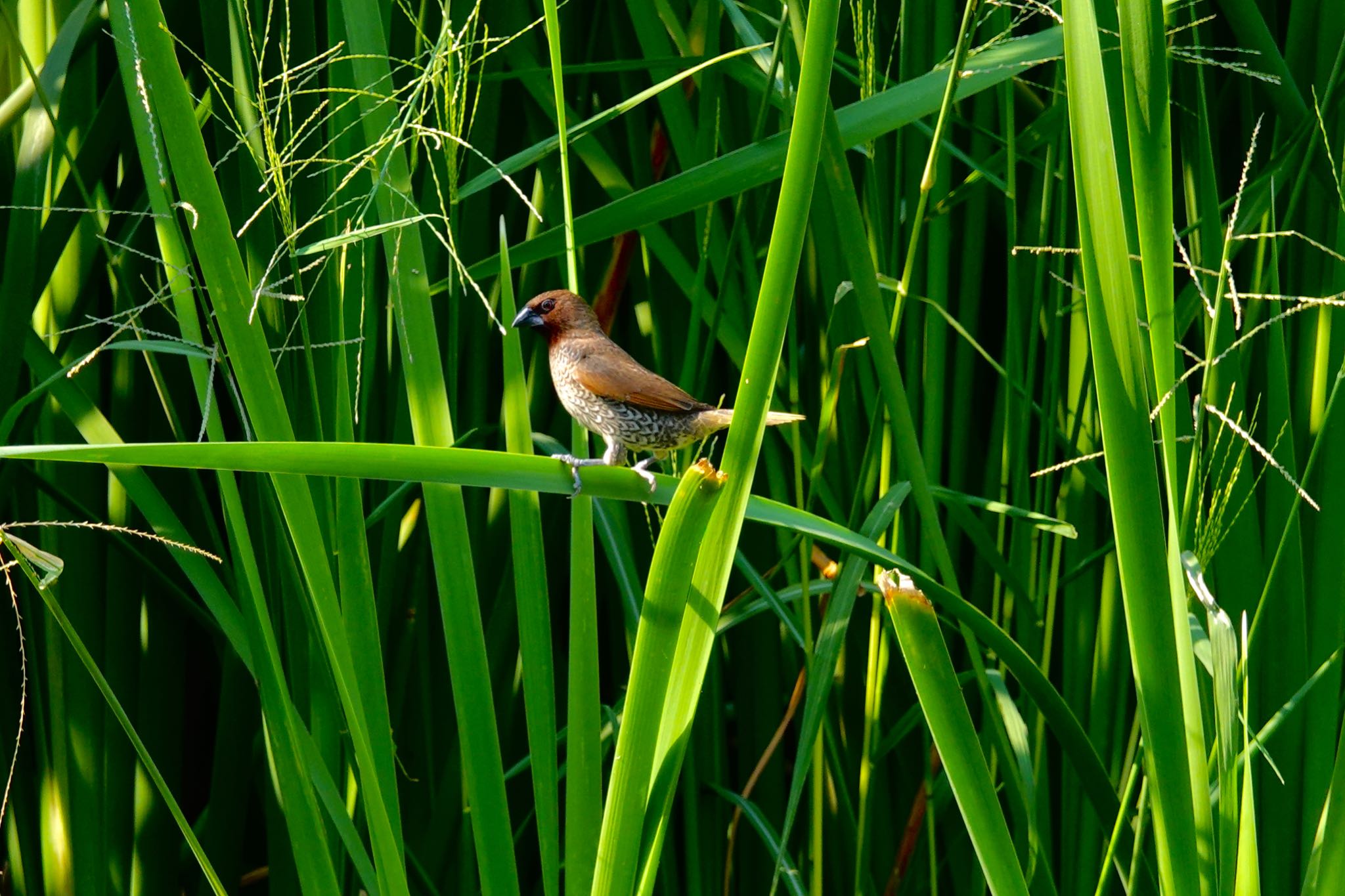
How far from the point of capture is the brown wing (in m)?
1.60

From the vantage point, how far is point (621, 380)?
1601mm

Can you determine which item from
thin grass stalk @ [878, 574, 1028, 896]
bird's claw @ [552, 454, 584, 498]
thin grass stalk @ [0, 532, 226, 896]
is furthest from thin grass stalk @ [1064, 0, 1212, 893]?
thin grass stalk @ [0, 532, 226, 896]

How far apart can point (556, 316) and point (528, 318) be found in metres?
0.05

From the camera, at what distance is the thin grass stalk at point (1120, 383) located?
2.72ft

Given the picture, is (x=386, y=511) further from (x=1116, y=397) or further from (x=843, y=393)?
(x=1116, y=397)

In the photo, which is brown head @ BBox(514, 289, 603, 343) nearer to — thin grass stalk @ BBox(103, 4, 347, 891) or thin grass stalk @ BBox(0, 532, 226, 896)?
thin grass stalk @ BBox(103, 4, 347, 891)

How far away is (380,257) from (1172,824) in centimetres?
111

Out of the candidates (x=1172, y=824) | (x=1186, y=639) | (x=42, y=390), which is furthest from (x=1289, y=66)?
(x=42, y=390)

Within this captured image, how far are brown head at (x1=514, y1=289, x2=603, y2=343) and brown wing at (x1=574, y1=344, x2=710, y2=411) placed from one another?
0.06m

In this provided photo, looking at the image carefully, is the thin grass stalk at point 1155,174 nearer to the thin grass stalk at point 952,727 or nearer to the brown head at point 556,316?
the thin grass stalk at point 952,727

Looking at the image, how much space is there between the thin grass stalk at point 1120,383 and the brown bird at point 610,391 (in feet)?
2.48

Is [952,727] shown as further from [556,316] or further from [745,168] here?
[556,316]

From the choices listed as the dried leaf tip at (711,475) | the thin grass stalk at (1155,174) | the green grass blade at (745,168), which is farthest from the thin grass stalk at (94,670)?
the thin grass stalk at (1155,174)

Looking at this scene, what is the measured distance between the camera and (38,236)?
1.41m
